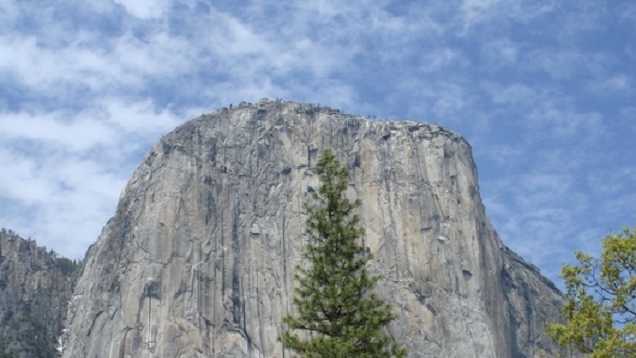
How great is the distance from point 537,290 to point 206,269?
64019 mm

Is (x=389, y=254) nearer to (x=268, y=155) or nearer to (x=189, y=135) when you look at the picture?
(x=268, y=155)

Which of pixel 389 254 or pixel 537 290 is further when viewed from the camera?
pixel 537 290

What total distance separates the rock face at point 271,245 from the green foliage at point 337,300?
363 feet

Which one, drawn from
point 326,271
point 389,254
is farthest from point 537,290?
point 326,271

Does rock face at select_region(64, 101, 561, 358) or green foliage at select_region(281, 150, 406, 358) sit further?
rock face at select_region(64, 101, 561, 358)

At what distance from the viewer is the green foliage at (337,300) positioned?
37656 millimetres

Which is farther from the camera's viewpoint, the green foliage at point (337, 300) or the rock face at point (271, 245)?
the rock face at point (271, 245)

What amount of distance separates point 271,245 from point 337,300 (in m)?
127

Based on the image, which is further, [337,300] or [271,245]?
[271,245]

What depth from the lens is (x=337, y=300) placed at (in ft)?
126

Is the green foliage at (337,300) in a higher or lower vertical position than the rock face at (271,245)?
lower

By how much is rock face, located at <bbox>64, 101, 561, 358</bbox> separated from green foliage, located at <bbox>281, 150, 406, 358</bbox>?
110724 millimetres

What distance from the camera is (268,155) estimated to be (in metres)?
174

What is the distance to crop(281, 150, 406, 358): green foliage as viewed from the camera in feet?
124
